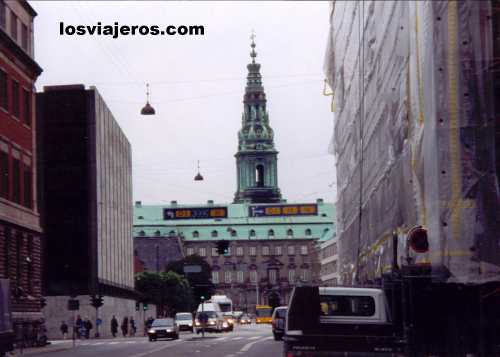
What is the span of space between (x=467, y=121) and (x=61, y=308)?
2611 inches

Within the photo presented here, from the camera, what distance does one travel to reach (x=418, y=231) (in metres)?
22.2

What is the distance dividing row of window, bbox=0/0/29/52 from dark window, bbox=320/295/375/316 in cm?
3683

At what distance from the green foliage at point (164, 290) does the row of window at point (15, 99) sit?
64.6 m

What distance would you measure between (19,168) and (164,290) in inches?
2737

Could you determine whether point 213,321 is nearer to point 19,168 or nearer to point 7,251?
point 19,168

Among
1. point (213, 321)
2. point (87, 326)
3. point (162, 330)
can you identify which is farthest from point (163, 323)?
point (213, 321)

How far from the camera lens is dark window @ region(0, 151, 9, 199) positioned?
54.6 m

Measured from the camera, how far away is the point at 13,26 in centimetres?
5697

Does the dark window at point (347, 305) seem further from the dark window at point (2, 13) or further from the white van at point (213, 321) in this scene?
the white van at point (213, 321)

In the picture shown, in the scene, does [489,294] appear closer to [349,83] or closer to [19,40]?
[349,83]

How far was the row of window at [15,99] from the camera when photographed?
182ft

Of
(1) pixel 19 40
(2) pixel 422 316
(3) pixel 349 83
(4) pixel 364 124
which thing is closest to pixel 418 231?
(2) pixel 422 316

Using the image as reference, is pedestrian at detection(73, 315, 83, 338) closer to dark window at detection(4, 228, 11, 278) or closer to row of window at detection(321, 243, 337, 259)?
dark window at detection(4, 228, 11, 278)

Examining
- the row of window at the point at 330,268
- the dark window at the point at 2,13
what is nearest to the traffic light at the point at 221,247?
the dark window at the point at 2,13
